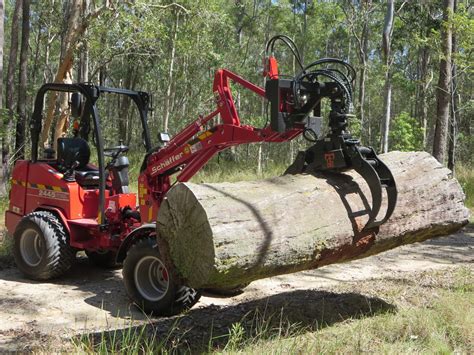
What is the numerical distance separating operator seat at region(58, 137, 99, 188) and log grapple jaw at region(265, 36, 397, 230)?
303cm

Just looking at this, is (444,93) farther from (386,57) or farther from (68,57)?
(68,57)

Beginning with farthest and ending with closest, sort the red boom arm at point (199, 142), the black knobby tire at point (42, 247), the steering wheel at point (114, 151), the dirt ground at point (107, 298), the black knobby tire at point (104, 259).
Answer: the black knobby tire at point (104, 259)
the steering wheel at point (114, 151)
the black knobby tire at point (42, 247)
the red boom arm at point (199, 142)
the dirt ground at point (107, 298)

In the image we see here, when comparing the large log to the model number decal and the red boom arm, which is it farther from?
the model number decal

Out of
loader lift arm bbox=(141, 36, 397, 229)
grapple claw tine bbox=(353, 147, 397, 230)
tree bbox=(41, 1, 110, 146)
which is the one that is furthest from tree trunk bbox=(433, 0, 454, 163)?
grapple claw tine bbox=(353, 147, 397, 230)

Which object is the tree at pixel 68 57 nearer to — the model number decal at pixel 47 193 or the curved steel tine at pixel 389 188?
the model number decal at pixel 47 193

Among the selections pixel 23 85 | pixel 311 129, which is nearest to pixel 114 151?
pixel 311 129

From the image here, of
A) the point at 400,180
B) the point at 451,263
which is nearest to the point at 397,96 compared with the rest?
the point at 451,263

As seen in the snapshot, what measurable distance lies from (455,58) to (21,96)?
13.7 m

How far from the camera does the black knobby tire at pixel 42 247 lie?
641 cm

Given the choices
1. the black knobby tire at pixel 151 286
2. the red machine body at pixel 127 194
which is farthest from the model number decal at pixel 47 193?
the black knobby tire at pixel 151 286

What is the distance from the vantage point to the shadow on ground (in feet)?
14.0

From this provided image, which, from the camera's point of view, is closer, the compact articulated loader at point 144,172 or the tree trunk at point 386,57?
the compact articulated loader at point 144,172

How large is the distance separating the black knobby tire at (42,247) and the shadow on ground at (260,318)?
1.88m

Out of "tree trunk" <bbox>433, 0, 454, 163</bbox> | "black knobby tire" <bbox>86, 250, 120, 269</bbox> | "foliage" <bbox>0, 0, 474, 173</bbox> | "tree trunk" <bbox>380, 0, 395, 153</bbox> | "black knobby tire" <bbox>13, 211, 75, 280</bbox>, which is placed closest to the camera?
"black knobby tire" <bbox>13, 211, 75, 280</bbox>
